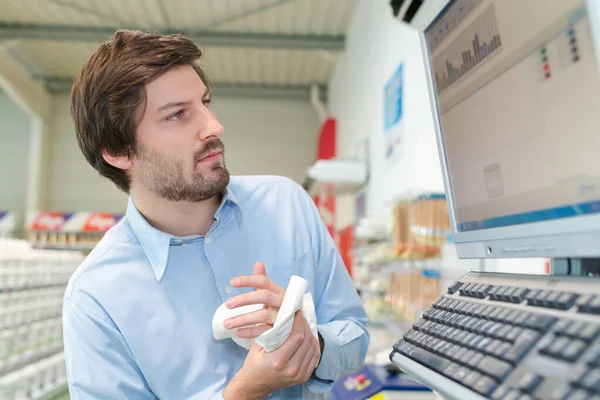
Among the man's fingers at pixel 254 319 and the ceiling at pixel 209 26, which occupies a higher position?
the ceiling at pixel 209 26

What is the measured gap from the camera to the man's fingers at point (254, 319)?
36.6 inches

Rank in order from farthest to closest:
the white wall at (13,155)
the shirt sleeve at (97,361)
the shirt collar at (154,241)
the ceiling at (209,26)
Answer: the white wall at (13,155) < the ceiling at (209,26) < the shirt collar at (154,241) < the shirt sleeve at (97,361)

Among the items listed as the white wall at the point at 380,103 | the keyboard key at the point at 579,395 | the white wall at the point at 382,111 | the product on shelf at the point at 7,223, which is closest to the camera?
the keyboard key at the point at 579,395

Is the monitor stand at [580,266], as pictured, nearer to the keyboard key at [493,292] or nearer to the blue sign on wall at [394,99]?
the keyboard key at [493,292]

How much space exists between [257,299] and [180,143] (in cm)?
52

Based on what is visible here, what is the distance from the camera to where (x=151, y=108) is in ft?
4.29

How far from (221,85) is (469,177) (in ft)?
26.2

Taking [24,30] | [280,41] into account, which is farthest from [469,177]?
[24,30]

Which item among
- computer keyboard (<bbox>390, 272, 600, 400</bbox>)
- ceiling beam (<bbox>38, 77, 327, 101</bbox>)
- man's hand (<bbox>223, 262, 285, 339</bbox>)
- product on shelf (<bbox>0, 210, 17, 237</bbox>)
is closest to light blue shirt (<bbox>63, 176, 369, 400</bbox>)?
man's hand (<bbox>223, 262, 285, 339</bbox>)

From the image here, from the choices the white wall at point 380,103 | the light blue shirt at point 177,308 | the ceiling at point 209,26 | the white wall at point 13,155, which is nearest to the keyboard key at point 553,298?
the light blue shirt at point 177,308

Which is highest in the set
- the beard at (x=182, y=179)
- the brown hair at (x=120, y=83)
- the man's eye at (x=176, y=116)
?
the brown hair at (x=120, y=83)

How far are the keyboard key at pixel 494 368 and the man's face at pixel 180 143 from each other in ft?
2.65

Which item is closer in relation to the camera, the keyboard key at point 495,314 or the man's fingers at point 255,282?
the keyboard key at point 495,314

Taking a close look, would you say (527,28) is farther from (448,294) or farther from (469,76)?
(448,294)
